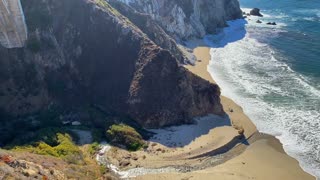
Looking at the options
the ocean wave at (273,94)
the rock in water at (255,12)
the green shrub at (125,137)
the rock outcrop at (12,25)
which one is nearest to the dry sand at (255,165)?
the ocean wave at (273,94)

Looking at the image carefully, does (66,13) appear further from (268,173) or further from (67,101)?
(268,173)

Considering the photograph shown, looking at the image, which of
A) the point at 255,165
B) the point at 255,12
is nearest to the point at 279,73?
the point at 255,165

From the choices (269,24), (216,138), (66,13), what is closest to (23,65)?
(66,13)

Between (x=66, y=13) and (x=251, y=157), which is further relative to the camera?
(x=66, y=13)

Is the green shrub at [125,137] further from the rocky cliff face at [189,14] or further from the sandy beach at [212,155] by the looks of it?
the rocky cliff face at [189,14]

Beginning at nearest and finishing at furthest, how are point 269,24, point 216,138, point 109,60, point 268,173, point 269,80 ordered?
1. point 268,173
2. point 216,138
3. point 109,60
4. point 269,80
5. point 269,24
